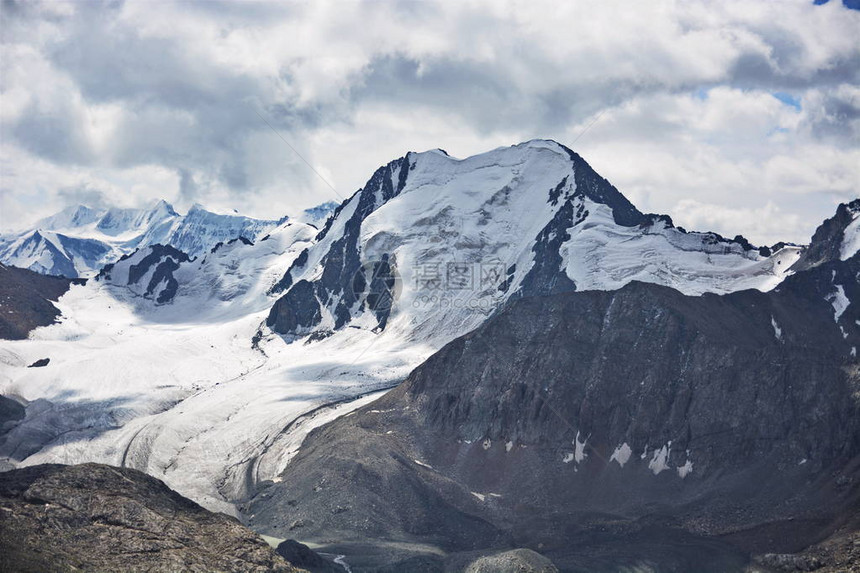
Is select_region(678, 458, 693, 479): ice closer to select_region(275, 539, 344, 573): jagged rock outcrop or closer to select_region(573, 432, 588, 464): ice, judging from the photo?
select_region(573, 432, 588, 464): ice

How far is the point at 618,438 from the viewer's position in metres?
Result: 154

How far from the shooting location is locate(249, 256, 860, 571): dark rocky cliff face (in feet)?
429

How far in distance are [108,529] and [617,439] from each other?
92923 millimetres

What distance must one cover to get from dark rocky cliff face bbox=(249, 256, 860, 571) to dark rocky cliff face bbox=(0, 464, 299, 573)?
4605 cm

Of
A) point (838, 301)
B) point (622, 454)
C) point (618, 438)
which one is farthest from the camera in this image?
point (838, 301)

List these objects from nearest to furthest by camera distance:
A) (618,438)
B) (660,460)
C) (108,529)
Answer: (108,529), (660,460), (618,438)

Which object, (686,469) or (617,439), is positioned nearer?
(686,469)

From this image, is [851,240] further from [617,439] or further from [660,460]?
[660,460]

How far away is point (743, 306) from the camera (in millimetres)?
178375

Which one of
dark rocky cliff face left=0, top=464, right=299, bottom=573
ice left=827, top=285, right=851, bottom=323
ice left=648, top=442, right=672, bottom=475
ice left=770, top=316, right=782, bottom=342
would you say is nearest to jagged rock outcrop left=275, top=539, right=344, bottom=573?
dark rocky cliff face left=0, top=464, right=299, bottom=573

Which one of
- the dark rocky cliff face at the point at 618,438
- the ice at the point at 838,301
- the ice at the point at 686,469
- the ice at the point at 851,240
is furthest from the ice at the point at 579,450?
the ice at the point at 851,240

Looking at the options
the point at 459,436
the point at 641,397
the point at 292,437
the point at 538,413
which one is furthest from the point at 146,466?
the point at 641,397

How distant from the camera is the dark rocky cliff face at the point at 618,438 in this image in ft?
429

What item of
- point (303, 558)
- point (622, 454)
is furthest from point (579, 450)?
point (303, 558)
